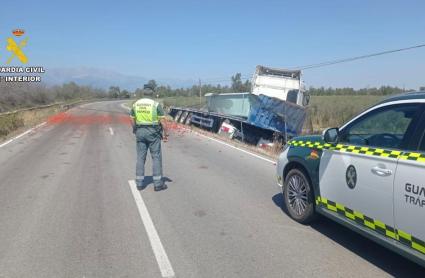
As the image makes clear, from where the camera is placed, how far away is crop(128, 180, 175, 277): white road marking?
4.57 metres

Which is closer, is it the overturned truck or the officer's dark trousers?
the officer's dark trousers

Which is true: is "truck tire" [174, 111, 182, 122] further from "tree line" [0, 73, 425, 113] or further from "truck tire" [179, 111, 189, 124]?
"tree line" [0, 73, 425, 113]

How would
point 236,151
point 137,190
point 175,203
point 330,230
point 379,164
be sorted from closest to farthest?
point 379,164 < point 330,230 < point 175,203 < point 137,190 < point 236,151

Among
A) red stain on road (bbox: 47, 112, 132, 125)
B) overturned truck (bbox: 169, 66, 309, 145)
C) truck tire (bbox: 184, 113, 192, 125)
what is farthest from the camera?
red stain on road (bbox: 47, 112, 132, 125)

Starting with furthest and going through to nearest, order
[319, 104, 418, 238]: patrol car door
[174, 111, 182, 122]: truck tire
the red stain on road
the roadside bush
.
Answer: [174, 111, 182, 122]: truck tire, the red stain on road, the roadside bush, [319, 104, 418, 238]: patrol car door

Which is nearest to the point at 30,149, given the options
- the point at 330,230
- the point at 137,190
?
the point at 137,190

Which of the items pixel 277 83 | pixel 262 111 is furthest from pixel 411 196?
pixel 277 83

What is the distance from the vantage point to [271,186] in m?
8.48

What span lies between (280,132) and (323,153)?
12420mm

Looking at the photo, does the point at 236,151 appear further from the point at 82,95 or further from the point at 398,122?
the point at 82,95

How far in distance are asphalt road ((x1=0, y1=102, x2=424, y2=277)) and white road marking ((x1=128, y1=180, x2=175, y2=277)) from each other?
0.05 metres

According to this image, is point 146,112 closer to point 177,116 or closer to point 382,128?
point 382,128

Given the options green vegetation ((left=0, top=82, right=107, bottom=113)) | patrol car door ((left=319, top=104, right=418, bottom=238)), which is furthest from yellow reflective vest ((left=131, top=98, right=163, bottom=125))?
green vegetation ((left=0, top=82, right=107, bottom=113))

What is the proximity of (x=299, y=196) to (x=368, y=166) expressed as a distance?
1.64m
